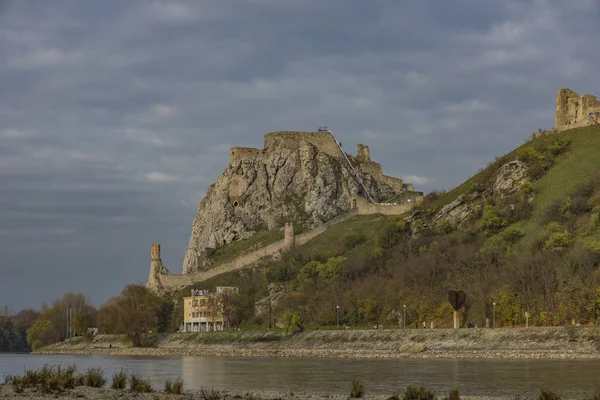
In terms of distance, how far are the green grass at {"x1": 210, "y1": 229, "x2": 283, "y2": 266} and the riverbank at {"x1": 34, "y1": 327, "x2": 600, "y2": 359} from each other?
22.2 m

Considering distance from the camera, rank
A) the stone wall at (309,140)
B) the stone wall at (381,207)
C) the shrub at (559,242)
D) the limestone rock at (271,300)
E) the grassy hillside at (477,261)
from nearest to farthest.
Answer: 1. the grassy hillside at (477,261)
2. the shrub at (559,242)
3. the limestone rock at (271,300)
4. the stone wall at (381,207)
5. the stone wall at (309,140)

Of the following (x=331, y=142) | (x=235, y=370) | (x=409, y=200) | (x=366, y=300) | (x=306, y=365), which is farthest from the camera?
(x=331, y=142)

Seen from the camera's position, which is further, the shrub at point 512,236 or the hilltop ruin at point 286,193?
the hilltop ruin at point 286,193

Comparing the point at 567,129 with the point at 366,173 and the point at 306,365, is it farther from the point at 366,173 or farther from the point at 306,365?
the point at 306,365

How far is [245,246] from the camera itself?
15838 centimetres

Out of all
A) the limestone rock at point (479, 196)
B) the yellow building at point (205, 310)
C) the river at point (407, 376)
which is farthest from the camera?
the yellow building at point (205, 310)

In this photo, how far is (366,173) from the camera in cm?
17200

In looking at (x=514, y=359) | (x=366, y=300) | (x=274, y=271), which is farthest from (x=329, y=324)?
(x=514, y=359)

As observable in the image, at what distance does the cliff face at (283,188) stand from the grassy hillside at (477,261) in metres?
11.4

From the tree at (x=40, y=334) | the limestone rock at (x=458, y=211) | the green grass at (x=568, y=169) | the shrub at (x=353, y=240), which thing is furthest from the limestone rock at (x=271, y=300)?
the tree at (x=40, y=334)

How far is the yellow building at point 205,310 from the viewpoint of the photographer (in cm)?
13512

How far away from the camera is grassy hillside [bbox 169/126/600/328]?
318ft

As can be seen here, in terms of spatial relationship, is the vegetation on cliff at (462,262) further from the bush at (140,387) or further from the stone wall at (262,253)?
the bush at (140,387)

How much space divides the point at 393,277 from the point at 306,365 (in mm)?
46068
